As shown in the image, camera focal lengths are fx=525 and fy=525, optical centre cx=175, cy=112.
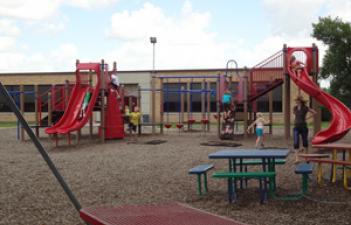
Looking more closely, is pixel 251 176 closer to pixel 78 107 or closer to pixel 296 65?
pixel 296 65

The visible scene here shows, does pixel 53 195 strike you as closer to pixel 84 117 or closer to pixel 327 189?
pixel 327 189

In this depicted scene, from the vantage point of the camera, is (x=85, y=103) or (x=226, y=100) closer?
(x=85, y=103)

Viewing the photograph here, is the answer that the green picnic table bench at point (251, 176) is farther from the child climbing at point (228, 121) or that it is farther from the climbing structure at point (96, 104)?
the child climbing at point (228, 121)

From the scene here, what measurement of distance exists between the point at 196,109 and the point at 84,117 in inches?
1043

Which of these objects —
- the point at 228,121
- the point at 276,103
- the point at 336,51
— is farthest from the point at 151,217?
the point at 276,103

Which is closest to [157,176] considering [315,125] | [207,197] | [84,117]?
[207,197]

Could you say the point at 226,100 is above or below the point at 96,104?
above

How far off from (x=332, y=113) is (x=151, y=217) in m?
10.9

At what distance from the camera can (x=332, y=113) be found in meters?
14.7

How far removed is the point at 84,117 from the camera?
18203 millimetres

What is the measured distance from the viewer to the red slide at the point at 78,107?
17.8 m

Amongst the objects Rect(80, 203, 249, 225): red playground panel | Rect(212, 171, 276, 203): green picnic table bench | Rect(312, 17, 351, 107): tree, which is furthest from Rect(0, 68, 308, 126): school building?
Rect(80, 203, 249, 225): red playground panel

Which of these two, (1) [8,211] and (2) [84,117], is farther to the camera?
(2) [84,117]

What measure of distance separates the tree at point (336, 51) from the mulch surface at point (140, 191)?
43.5 feet
